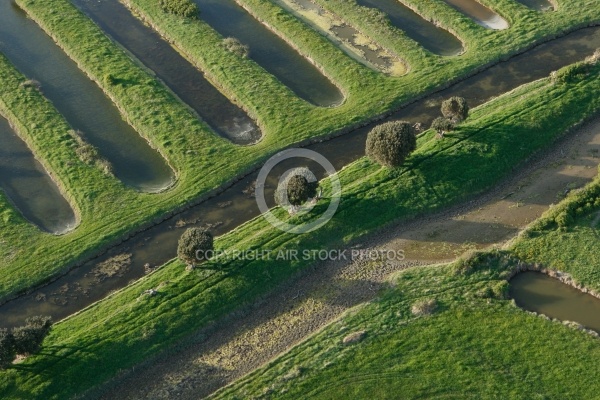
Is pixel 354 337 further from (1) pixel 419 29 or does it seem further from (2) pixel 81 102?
(1) pixel 419 29

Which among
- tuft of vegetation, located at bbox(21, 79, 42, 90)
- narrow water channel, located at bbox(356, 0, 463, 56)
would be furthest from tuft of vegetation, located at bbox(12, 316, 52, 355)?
narrow water channel, located at bbox(356, 0, 463, 56)

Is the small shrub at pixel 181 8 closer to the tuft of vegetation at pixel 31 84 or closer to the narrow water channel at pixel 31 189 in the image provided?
the tuft of vegetation at pixel 31 84

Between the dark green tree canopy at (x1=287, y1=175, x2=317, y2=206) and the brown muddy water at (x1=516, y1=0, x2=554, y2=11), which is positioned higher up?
the brown muddy water at (x1=516, y1=0, x2=554, y2=11)

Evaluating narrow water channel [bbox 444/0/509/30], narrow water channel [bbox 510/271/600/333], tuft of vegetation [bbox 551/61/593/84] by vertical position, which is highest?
narrow water channel [bbox 444/0/509/30]

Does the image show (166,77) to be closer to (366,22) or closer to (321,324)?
(366,22)

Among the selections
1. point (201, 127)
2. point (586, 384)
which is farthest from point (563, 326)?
point (201, 127)

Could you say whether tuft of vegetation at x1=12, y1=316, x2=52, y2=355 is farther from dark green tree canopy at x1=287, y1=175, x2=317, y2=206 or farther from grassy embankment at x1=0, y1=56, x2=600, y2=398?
dark green tree canopy at x1=287, y1=175, x2=317, y2=206

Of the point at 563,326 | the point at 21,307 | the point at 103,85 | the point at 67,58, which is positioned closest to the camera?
the point at 563,326
